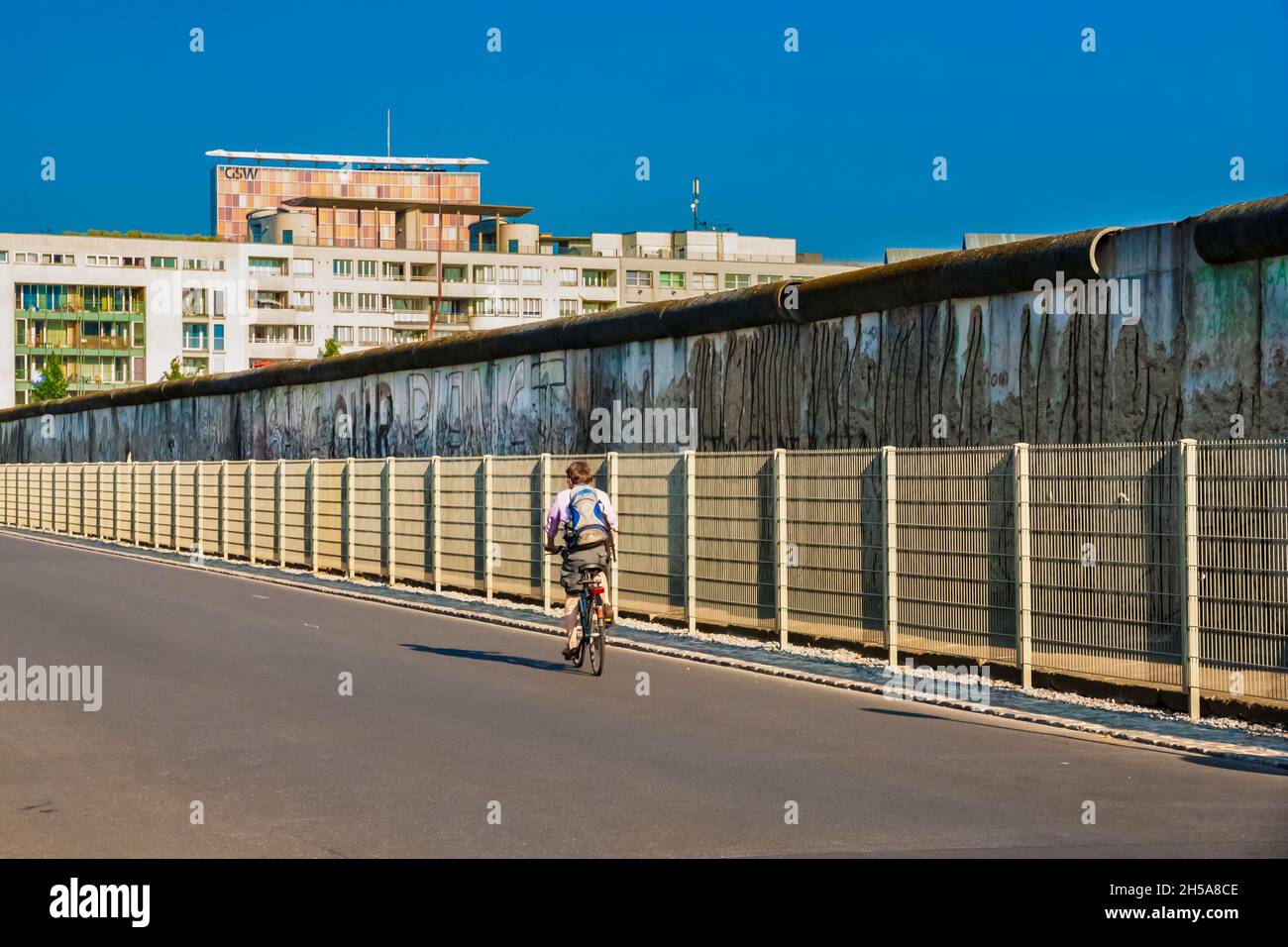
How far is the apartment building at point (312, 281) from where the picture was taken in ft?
406

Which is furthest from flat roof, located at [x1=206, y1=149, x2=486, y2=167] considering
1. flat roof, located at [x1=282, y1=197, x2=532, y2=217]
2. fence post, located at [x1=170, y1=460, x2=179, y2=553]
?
fence post, located at [x1=170, y1=460, x2=179, y2=553]

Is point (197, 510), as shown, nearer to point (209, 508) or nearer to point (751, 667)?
point (209, 508)

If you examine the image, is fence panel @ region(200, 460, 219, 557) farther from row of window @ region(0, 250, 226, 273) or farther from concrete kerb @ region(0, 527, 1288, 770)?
row of window @ region(0, 250, 226, 273)

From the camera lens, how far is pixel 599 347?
23875 mm

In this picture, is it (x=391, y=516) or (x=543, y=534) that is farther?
(x=391, y=516)

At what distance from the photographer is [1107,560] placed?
43.2 feet

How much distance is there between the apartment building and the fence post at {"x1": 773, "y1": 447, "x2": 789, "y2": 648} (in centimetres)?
9897

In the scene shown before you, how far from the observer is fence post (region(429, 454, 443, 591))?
25.4m

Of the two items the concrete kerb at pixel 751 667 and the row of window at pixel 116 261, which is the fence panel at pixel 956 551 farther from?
the row of window at pixel 116 261

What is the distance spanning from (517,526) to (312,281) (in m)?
113

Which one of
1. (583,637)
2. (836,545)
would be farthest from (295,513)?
(583,637)
